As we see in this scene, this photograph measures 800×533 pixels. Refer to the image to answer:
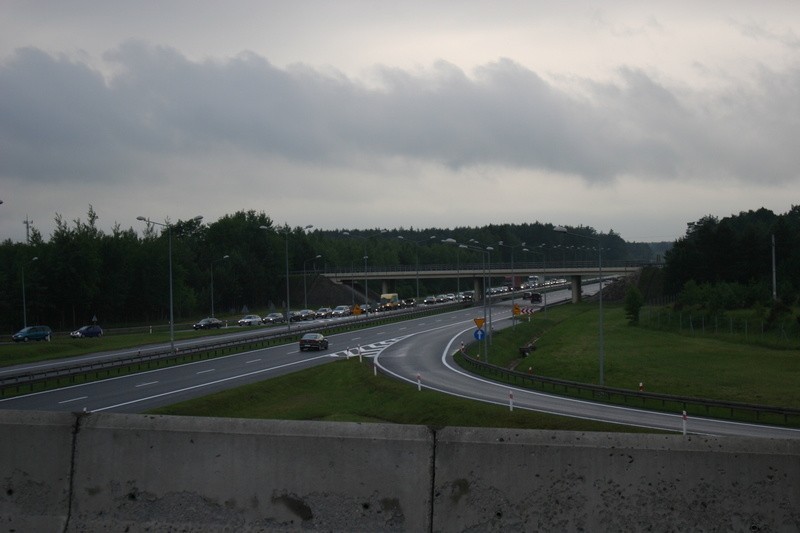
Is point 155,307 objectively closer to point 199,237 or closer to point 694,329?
point 199,237

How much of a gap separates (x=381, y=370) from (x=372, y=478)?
142 feet

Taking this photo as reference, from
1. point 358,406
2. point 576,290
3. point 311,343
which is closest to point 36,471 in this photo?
point 358,406

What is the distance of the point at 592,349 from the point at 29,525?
195ft

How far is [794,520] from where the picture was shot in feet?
19.6

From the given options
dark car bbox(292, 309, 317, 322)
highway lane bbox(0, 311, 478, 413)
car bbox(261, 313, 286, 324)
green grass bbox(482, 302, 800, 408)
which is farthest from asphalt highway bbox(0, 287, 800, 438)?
dark car bbox(292, 309, 317, 322)

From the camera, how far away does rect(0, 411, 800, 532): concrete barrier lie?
242 inches

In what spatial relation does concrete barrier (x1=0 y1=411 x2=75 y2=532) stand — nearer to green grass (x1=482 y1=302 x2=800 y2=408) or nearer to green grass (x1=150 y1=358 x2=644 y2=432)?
green grass (x1=150 y1=358 x2=644 y2=432)

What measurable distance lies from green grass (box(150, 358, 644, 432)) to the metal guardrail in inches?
256

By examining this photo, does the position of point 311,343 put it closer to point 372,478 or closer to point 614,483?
point 372,478

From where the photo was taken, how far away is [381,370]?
4953 centimetres

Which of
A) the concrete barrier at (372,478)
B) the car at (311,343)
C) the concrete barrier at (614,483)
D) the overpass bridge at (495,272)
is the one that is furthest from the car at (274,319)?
the concrete barrier at (614,483)

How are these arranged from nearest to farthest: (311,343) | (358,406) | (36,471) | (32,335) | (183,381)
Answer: (36,471)
(358,406)
(183,381)
(311,343)
(32,335)

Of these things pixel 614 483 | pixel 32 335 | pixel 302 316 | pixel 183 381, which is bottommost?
pixel 302 316

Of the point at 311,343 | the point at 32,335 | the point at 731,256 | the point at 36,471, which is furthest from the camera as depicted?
the point at 731,256
